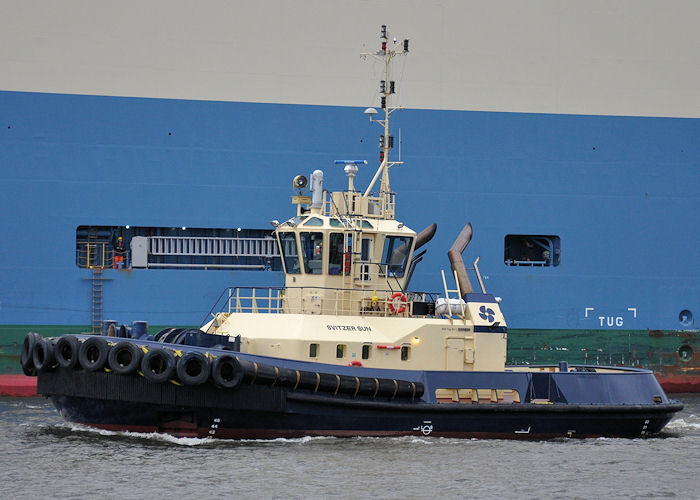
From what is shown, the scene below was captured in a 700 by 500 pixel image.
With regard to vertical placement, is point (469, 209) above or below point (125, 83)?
below

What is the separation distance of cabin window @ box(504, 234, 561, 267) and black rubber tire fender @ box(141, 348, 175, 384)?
9237mm

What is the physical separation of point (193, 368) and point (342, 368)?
1858 millimetres

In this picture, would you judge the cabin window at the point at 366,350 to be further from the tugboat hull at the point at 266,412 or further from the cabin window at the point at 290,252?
the cabin window at the point at 290,252

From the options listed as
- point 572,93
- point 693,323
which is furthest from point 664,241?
point 572,93

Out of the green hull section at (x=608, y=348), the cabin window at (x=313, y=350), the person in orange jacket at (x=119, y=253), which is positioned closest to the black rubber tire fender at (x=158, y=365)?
the cabin window at (x=313, y=350)

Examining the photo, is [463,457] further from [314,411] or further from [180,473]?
[180,473]

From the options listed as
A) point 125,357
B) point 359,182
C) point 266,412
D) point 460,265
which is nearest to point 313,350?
point 266,412

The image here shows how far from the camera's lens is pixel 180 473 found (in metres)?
10.7

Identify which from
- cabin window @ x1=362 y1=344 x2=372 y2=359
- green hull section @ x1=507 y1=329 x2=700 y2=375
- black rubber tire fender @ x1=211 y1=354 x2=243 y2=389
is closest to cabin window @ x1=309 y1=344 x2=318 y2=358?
cabin window @ x1=362 y1=344 x2=372 y2=359

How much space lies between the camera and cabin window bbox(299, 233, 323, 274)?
13836 millimetres

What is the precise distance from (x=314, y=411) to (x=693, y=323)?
10190 mm

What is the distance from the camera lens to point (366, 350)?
13.2m

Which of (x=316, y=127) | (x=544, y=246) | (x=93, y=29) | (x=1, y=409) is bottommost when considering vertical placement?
(x=1, y=409)

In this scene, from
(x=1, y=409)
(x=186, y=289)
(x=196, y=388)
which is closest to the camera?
(x=196, y=388)
